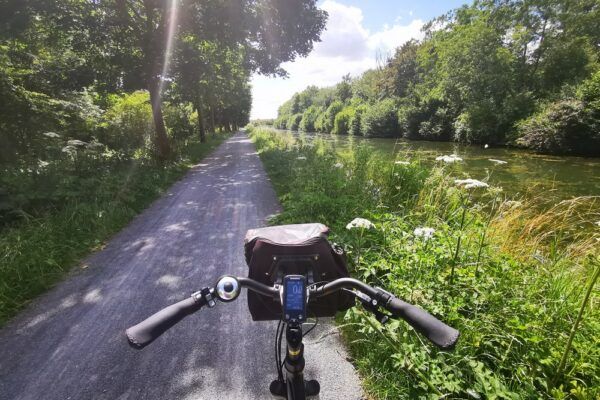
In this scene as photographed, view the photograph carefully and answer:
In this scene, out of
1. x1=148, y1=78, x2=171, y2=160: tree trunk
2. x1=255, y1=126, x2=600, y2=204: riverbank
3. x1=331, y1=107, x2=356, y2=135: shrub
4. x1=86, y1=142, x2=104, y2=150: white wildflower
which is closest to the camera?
x1=255, y1=126, x2=600, y2=204: riverbank

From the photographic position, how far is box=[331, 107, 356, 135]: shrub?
164 ft

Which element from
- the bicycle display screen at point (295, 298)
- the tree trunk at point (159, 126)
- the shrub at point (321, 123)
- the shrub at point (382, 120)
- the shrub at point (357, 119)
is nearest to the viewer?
the bicycle display screen at point (295, 298)

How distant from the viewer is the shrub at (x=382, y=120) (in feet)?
121

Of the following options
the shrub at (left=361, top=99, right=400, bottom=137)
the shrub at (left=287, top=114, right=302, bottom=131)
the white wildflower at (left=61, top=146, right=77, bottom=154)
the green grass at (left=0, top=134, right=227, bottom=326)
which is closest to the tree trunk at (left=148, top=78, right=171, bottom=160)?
the green grass at (left=0, top=134, right=227, bottom=326)

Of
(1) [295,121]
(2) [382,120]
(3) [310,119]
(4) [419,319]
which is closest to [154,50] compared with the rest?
(4) [419,319]

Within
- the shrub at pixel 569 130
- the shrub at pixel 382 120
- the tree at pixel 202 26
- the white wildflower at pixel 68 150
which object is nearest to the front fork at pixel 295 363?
the white wildflower at pixel 68 150

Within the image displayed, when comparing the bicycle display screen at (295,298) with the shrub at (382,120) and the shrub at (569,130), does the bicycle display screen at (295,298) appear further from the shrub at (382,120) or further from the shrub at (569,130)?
the shrub at (382,120)

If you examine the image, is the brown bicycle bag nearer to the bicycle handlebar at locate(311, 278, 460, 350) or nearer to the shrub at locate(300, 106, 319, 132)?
the bicycle handlebar at locate(311, 278, 460, 350)

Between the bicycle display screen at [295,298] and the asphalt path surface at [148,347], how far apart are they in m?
1.62

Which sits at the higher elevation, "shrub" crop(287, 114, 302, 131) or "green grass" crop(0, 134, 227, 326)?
"shrub" crop(287, 114, 302, 131)

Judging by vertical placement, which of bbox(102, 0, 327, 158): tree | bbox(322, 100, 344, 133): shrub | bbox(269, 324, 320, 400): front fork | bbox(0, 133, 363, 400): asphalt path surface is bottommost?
bbox(0, 133, 363, 400): asphalt path surface

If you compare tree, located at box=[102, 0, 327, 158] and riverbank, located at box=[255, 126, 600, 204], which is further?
tree, located at box=[102, 0, 327, 158]

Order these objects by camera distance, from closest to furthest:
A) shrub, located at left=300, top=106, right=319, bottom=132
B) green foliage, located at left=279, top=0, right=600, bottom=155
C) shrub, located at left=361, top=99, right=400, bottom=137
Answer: green foliage, located at left=279, top=0, right=600, bottom=155, shrub, located at left=361, top=99, right=400, bottom=137, shrub, located at left=300, top=106, right=319, bottom=132

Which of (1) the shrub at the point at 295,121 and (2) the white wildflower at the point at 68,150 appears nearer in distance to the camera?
(2) the white wildflower at the point at 68,150
